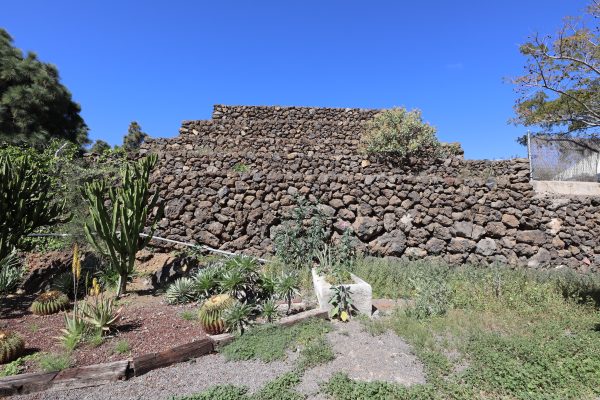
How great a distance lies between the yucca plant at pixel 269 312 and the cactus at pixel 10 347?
9.81 ft

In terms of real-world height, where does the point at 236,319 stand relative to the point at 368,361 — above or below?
above

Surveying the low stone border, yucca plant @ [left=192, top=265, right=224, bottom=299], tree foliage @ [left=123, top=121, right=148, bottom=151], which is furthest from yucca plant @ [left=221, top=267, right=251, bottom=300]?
tree foliage @ [left=123, top=121, right=148, bottom=151]

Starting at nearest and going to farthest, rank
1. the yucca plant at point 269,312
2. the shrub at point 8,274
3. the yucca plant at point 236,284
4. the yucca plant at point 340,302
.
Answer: the yucca plant at point 269,312, the yucca plant at point 340,302, the yucca plant at point 236,284, the shrub at point 8,274

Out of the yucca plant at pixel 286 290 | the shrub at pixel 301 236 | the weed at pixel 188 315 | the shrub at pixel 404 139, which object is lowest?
the weed at pixel 188 315

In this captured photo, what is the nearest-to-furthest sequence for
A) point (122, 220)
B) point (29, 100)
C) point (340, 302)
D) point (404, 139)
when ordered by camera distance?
1. point (340, 302)
2. point (122, 220)
3. point (404, 139)
4. point (29, 100)

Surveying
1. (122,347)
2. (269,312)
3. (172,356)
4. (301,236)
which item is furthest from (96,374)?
(301,236)

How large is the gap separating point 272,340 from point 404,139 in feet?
31.0

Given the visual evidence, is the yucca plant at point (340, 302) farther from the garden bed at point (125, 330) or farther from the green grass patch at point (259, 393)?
the garden bed at point (125, 330)

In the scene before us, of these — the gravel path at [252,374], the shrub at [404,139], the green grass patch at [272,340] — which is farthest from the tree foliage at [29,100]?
the green grass patch at [272,340]

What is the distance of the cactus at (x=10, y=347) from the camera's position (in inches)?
151

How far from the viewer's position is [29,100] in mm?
15047

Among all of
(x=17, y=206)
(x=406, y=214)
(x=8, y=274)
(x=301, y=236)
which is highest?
(x=17, y=206)

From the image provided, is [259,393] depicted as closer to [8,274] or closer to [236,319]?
[236,319]

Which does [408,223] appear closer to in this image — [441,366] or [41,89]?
[441,366]
